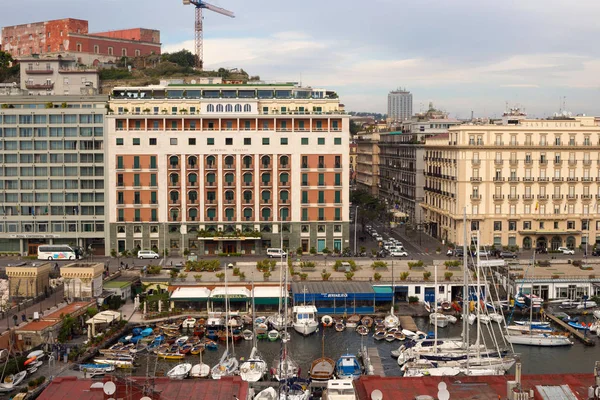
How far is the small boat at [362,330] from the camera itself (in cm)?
5820

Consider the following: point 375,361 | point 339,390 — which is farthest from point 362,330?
point 339,390

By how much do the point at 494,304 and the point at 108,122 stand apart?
142 feet

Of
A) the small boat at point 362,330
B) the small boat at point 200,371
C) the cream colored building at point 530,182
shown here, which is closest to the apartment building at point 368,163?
the cream colored building at point 530,182

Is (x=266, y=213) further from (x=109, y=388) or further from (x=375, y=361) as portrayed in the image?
(x=109, y=388)

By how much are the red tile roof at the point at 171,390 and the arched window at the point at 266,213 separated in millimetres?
50095

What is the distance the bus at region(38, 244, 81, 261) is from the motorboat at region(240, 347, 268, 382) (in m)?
36.9

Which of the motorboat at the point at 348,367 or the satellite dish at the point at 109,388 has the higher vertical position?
the satellite dish at the point at 109,388

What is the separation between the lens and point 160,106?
8219 centimetres

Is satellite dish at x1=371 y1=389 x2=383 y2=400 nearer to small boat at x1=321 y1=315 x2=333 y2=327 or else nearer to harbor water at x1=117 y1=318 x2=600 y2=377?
harbor water at x1=117 y1=318 x2=600 y2=377

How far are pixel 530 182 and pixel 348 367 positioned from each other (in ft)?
144

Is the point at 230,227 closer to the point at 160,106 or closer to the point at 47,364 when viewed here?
the point at 160,106

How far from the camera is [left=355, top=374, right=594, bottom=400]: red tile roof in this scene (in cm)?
3023

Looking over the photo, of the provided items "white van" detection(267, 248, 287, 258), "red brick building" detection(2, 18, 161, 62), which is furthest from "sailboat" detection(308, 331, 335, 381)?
"red brick building" detection(2, 18, 161, 62)

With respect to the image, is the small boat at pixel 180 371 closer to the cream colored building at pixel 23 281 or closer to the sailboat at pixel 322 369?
the sailboat at pixel 322 369
